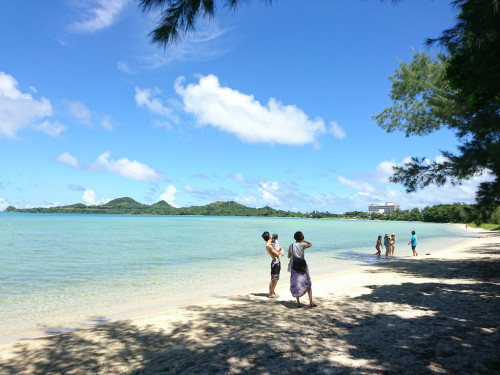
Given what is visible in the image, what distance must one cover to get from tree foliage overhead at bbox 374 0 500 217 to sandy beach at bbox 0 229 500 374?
283 cm

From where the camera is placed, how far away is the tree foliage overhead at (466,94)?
4309 millimetres

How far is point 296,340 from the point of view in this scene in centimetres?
564

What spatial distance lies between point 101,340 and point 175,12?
653 centimetres

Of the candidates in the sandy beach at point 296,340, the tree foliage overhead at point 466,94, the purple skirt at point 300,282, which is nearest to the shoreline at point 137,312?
the sandy beach at point 296,340

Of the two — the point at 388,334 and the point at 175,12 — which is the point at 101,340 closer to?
the point at 388,334

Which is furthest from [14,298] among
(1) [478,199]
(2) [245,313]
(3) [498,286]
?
(1) [478,199]

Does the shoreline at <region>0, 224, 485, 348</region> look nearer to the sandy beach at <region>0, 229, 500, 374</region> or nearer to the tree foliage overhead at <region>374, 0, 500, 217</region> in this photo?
the sandy beach at <region>0, 229, 500, 374</region>

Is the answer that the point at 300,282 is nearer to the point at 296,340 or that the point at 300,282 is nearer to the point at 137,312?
the point at 296,340

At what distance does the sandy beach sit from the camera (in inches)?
178

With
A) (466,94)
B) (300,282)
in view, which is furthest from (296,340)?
(466,94)

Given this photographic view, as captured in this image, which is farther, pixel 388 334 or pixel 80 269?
pixel 80 269

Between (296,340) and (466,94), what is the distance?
5.83 meters

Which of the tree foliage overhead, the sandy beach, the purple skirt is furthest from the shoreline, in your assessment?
the tree foliage overhead

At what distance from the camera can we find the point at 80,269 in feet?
60.6
